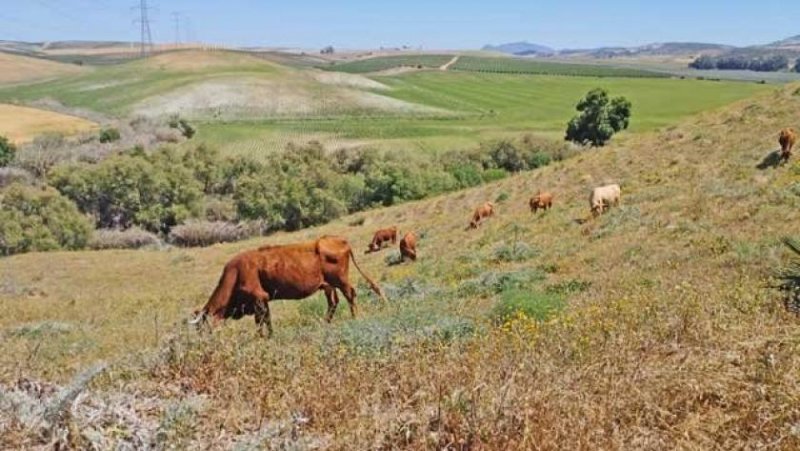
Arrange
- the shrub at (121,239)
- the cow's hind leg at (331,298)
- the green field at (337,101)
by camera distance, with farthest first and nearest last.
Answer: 1. the green field at (337,101)
2. the shrub at (121,239)
3. the cow's hind leg at (331,298)

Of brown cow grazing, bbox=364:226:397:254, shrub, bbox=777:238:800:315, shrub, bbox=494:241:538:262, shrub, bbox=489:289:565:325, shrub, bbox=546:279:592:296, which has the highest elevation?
shrub, bbox=777:238:800:315

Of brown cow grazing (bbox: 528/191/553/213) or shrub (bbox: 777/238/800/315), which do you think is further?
brown cow grazing (bbox: 528/191/553/213)

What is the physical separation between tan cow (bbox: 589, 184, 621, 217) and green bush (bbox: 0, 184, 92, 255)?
142 ft

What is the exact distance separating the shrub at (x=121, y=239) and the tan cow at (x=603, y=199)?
4247 cm

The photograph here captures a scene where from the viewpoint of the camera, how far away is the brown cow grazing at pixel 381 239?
2984 cm

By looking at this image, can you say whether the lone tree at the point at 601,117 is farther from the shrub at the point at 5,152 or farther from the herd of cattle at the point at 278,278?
the shrub at the point at 5,152

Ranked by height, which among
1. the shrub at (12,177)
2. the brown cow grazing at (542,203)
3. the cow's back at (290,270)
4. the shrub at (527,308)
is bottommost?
the shrub at (12,177)

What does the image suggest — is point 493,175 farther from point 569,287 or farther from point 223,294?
point 223,294

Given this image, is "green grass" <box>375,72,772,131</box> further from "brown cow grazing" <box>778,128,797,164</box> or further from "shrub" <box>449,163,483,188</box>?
"brown cow grazing" <box>778,128,797,164</box>

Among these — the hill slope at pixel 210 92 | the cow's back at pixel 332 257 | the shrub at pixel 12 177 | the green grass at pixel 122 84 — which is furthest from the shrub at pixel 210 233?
the green grass at pixel 122 84

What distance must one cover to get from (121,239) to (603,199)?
148 feet

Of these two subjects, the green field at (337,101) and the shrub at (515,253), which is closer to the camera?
the shrub at (515,253)

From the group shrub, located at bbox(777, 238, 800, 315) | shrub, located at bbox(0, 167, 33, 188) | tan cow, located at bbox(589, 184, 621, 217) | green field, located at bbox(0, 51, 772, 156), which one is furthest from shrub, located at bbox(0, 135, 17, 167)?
shrub, located at bbox(777, 238, 800, 315)

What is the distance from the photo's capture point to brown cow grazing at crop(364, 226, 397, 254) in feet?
97.9
